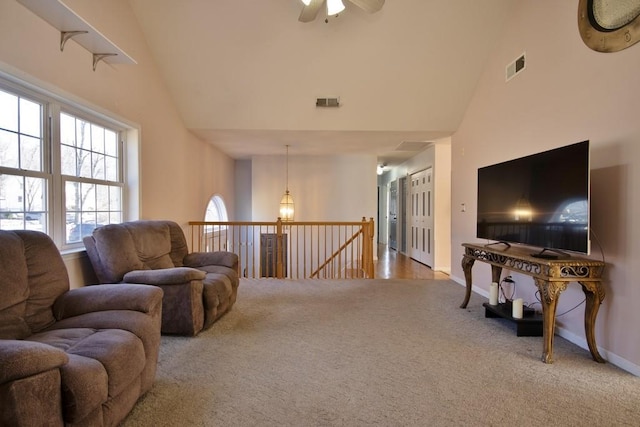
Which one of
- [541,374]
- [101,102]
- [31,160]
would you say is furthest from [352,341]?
[101,102]

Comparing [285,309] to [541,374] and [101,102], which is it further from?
Answer: [101,102]

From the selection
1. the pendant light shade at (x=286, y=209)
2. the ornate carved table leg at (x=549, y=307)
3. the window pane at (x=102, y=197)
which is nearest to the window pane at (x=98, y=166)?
the window pane at (x=102, y=197)

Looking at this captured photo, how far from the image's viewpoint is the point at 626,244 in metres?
2.23

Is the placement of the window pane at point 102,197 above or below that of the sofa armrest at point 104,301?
above

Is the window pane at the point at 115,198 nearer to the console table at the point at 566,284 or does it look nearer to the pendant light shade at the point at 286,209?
the pendant light shade at the point at 286,209

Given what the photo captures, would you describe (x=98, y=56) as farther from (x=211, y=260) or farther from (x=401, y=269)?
(x=401, y=269)

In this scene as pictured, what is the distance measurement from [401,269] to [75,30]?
5.58 m

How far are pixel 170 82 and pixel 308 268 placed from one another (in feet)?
15.5

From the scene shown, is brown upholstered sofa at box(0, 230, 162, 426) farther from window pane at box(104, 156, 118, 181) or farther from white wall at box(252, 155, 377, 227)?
white wall at box(252, 155, 377, 227)

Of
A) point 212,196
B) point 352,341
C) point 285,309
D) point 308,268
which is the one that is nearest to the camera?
point 352,341

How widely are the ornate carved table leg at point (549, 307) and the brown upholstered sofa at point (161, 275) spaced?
2.62m

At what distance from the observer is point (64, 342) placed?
1576 millimetres

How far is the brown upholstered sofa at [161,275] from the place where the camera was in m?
2.65

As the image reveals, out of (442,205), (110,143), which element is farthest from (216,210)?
(442,205)
